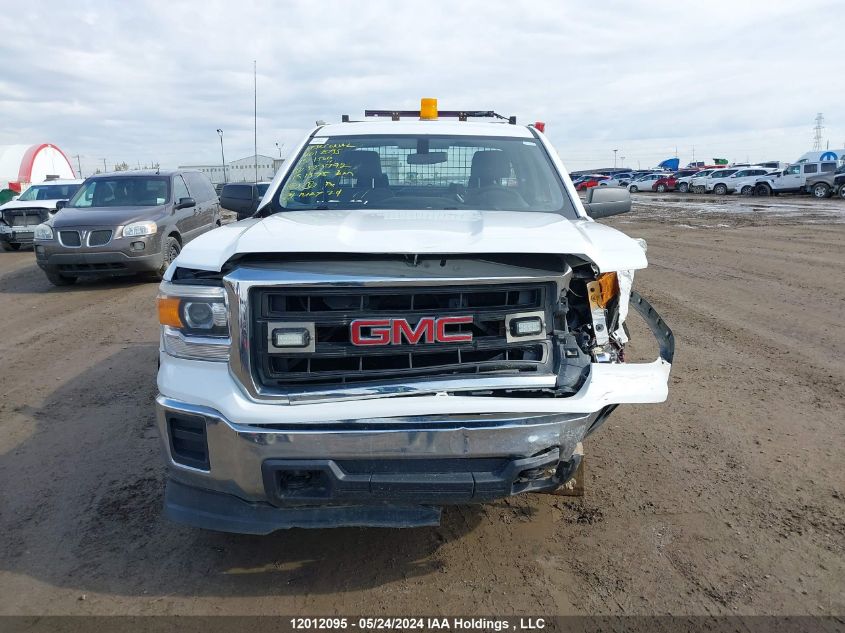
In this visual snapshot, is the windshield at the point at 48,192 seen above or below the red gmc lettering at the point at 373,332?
above

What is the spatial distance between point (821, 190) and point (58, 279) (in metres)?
34.4

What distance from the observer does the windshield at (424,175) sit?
3.85 meters

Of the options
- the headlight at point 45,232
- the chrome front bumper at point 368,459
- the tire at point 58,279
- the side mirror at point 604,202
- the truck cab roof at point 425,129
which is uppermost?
the truck cab roof at point 425,129

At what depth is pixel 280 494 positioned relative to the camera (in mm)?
2463

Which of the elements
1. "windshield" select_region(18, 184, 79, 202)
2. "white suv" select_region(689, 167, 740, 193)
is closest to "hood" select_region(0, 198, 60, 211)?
"windshield" select_region(18, 184, 79, 202)

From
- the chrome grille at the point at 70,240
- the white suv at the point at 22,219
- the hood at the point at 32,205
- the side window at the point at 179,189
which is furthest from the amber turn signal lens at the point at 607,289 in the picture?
the hood at the point at 32,205

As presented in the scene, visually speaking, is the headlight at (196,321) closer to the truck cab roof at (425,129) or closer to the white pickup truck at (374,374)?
the white pickup truck at (374,374)

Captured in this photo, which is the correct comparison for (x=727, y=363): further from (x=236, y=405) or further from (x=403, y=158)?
(x=236, y=405)

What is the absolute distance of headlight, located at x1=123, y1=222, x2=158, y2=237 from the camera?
9.90m

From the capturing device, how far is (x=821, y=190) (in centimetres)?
3241

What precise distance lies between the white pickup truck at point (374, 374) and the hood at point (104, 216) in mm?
8157

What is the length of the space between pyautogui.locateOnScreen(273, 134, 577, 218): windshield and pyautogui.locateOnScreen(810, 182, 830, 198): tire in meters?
34.2

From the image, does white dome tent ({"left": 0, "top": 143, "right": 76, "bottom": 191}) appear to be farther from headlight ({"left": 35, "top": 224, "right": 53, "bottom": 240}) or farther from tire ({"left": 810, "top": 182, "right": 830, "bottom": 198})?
tire ({"left": 810, "top": 182, "right": 830, "bottom": 198})

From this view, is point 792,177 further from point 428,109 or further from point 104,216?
point 428,109
